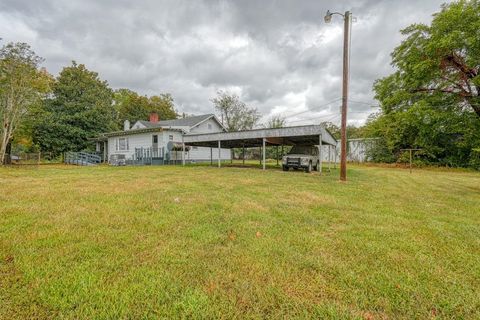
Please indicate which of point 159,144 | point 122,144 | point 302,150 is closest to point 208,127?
point 159,144

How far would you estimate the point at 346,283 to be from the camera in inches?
83.7

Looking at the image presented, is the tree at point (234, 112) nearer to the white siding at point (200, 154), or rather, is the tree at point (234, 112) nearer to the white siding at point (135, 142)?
the white siding at point (200, 154)

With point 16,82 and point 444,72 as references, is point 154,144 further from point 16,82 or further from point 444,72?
point 444,72

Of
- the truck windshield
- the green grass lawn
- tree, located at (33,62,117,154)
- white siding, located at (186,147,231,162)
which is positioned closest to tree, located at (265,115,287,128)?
white siding, located at (186,147,231,162)

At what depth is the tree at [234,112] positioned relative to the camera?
4050cm

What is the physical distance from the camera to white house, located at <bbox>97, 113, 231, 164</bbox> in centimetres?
2022

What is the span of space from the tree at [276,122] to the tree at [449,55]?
27187mm

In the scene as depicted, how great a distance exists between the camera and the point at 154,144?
20641 mm

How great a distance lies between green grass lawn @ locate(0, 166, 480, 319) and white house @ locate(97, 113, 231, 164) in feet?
51.8

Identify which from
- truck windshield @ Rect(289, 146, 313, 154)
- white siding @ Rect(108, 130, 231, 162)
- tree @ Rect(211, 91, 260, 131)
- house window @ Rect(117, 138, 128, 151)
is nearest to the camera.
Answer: truck windshield @ Rect(289, 146, 313, 154)

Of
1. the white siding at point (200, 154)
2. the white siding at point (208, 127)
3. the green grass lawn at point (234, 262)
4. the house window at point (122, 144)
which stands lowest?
the green grass lawn at point (234, 262)

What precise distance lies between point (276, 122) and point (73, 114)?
30.7 m

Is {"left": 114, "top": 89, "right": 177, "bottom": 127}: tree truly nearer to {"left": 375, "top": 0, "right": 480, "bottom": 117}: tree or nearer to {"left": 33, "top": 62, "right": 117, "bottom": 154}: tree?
{"left": 33, "top": 62, "right": 117, "bottom": 154}: tree

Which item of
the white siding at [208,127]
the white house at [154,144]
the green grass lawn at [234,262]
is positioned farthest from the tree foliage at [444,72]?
the white siding at [208,127]
